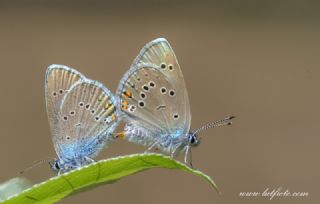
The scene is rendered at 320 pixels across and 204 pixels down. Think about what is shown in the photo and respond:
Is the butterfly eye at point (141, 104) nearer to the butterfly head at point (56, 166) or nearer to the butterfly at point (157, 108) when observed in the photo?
the butterfly at point (157, 108)

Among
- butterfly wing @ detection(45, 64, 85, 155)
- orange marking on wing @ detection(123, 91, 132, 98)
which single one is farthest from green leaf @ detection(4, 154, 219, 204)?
orange marking on wing @ detection(123, 91, 132, 98)

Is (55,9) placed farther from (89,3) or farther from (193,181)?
(193,181)

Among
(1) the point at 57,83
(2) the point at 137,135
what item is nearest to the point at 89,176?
(1) the point at 57,83

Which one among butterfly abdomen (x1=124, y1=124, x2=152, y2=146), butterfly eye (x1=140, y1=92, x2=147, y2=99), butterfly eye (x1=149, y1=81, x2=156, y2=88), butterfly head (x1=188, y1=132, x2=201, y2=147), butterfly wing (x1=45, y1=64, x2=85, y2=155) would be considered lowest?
butterfly head (x1=188, y1=132, x2=201, y2=147)

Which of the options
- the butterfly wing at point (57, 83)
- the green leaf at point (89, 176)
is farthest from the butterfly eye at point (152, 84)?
the green leaf at point (89, 176)

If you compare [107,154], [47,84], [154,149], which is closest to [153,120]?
[154,149]

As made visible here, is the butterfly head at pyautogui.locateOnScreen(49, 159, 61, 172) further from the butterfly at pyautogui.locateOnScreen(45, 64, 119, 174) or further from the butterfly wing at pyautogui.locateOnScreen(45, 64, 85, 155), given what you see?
the butterfly wing at pyautogui.locateOnScreen(45, 64, 85, 155)

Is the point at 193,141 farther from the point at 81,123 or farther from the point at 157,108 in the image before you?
the point at 81,123
